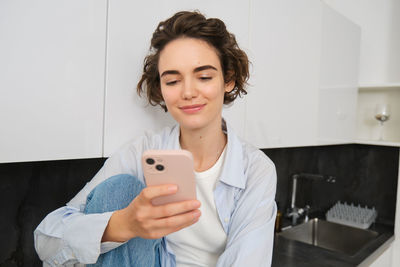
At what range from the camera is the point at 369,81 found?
2.17m

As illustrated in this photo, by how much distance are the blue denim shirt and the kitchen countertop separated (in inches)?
21.7

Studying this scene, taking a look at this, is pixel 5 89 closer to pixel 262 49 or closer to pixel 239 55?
pixel 239 55

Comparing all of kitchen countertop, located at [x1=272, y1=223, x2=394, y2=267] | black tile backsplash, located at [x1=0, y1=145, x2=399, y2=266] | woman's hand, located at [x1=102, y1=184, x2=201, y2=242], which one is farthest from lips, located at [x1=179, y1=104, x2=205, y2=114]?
kitchen countertop, located at [x1=272, y1=223, x2=394, y2=267]

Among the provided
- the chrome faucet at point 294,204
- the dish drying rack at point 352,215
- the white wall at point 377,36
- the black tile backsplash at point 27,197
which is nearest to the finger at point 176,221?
the black tile backsplash at point 27,197

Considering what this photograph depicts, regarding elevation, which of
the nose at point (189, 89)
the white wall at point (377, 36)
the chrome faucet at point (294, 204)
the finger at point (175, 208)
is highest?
the white wall at point (377, 36)

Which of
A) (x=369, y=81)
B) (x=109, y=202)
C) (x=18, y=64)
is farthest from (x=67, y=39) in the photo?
(x=369, y=81)

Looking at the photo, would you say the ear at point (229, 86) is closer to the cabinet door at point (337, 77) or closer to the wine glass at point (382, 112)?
the cabinet door at point (337, 77)

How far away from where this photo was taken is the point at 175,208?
1.87 ft

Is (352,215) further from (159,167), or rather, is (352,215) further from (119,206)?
(159,167)

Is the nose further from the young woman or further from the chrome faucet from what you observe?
the chrome faucet

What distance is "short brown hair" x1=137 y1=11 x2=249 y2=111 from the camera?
0.85 m

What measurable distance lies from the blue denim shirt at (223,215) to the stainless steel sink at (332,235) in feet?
3.49

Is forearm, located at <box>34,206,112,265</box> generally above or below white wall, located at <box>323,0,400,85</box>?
below

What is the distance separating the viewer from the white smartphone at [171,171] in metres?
0.54
